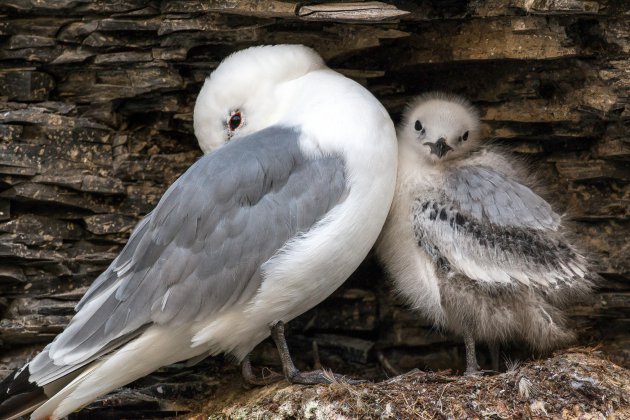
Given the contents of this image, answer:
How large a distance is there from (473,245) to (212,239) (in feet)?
3.82

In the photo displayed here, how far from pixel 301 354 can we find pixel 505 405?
4.97 ft

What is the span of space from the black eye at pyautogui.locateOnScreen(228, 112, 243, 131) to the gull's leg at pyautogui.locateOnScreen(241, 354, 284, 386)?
43.7 inches

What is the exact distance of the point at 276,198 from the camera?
440cm

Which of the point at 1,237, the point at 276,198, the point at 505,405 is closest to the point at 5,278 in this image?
the point at 1,237

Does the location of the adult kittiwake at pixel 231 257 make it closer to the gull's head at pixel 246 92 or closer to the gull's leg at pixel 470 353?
the gull's head at pixel 246 92

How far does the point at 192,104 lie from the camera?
5133mm

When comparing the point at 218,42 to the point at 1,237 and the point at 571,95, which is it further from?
the point at 571,95

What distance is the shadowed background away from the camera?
4793 mm

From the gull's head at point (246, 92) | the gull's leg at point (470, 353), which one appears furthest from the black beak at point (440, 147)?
the gull's leg at point (470, 353)

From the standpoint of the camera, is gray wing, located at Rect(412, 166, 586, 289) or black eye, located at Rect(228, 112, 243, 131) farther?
black eye, located at Rect(228, 112, 243, 131)

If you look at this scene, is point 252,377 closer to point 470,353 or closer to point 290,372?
point 290,372

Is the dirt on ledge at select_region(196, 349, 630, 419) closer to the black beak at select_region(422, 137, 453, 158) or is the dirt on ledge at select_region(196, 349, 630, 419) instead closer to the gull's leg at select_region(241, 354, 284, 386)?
the gull's leg at select_region(241, 354, 284, 386)

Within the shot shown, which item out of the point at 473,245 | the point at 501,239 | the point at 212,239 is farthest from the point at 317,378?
the point at 501,239

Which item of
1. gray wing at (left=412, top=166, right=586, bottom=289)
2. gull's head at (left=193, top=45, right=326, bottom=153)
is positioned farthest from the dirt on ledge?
gull's head at (left=193, top=45, right=326, bottom=153)
